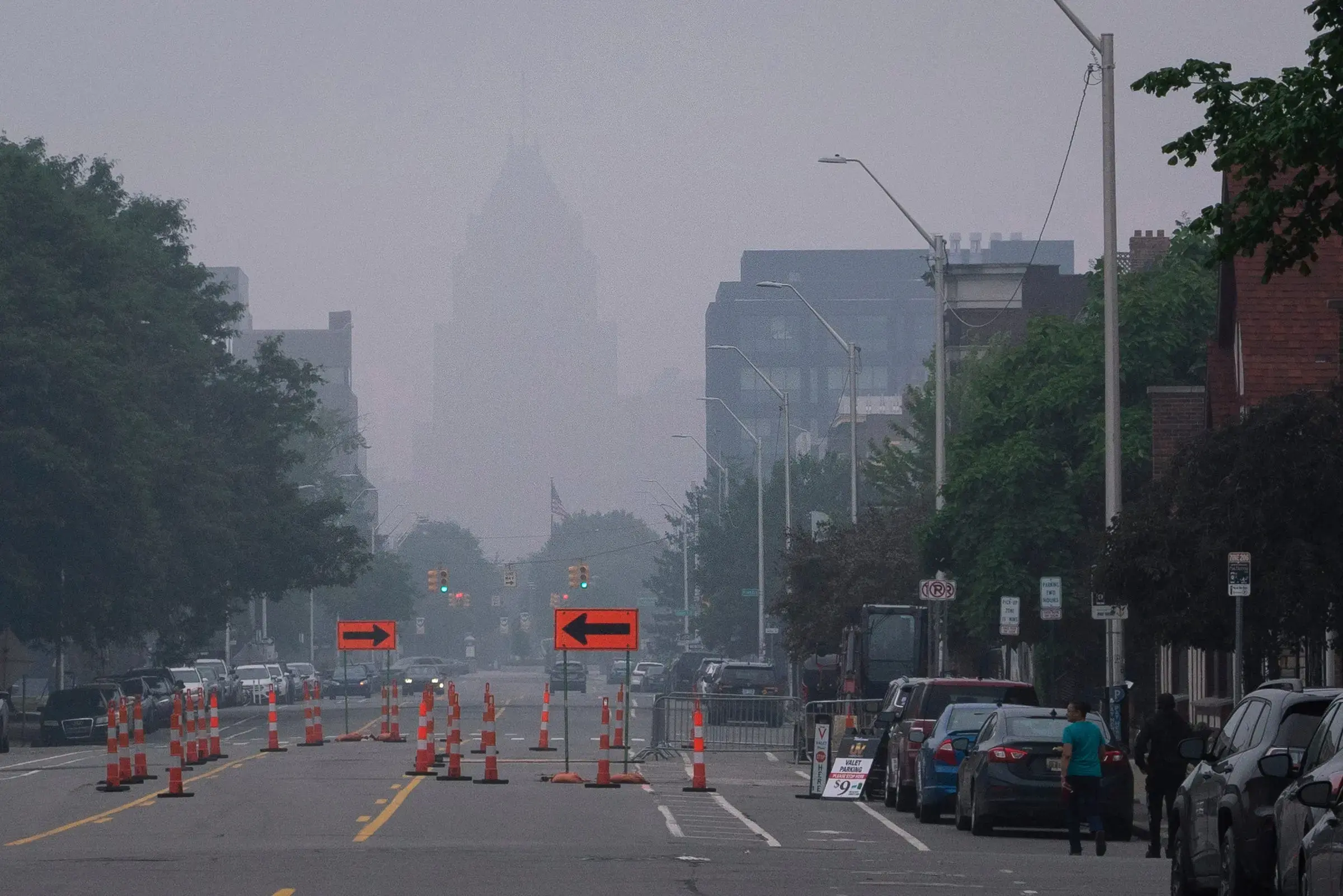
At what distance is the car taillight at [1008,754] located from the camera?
72.7 feet

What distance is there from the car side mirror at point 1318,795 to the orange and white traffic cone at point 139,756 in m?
21.2

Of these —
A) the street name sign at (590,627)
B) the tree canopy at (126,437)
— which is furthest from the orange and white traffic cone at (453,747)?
the tree canopy at (126,437)

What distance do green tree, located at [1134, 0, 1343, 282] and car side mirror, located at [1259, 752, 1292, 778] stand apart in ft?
13.6

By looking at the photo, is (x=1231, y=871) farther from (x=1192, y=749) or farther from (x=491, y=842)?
(x=491, y=842)

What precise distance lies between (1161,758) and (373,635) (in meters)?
28.1

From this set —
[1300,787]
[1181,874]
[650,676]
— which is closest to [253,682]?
[650,676]

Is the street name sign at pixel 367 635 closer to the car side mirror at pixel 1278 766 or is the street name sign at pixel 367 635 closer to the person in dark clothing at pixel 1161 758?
the person in dark clothing at pixel 1161 758

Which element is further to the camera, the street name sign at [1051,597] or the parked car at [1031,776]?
the street name sign at [1051,597]

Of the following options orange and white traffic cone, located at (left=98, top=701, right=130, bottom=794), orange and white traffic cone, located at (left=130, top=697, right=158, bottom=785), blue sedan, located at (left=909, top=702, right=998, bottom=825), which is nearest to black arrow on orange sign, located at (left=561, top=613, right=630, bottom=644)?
orange and white traffic cone, located at (left=130, top=697, right=158, bottom=785)

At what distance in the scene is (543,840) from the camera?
21.1 metres

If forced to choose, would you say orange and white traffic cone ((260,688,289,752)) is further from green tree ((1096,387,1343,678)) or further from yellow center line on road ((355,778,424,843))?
green tree ((1096,387,1343,678))

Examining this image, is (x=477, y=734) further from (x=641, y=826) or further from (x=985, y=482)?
(x=641, y=826)

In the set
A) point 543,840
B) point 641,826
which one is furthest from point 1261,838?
point 641,826

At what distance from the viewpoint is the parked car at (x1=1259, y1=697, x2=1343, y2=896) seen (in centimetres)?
1117
